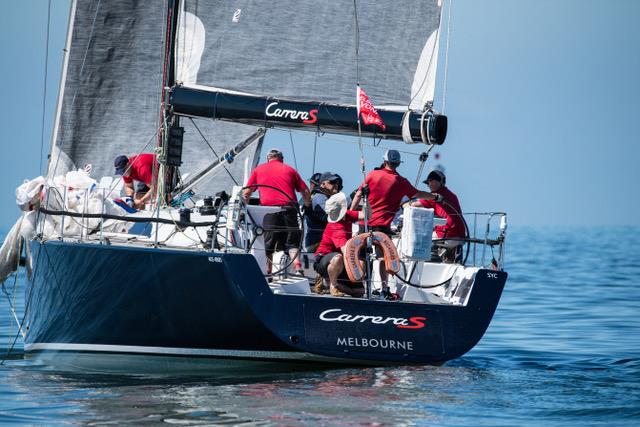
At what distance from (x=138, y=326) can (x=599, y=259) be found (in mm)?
32648

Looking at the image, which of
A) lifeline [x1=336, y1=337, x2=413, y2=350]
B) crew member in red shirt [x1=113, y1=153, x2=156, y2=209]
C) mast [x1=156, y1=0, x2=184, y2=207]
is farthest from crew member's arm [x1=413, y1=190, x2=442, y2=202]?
crew member in red shirt [x1=113, y1=153, x2=156, y2=209]

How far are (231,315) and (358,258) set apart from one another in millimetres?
1313

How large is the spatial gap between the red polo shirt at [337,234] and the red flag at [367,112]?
1034 millimetres

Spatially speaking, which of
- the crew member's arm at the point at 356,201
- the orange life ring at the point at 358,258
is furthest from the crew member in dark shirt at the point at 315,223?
the orange life ring at the point at 358,258

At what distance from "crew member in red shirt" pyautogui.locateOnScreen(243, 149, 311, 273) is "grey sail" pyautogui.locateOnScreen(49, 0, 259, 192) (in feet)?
7.94

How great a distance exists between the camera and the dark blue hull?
10.5m

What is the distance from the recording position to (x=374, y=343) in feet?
35.6

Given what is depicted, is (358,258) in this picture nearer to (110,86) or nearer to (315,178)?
(315,178)

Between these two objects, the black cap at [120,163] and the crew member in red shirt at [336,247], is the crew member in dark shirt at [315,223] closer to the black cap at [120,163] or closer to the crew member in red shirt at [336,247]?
the crew member in red shirt at [336,247]

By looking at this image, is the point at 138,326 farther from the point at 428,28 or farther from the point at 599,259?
the point at 599,259

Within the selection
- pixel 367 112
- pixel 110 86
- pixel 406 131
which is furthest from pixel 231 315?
pixel 110 86

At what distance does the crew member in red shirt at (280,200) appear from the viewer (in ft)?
37.9

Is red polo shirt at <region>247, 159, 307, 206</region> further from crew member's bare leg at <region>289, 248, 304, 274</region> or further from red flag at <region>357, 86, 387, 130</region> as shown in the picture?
red flag at <region>357, 86, 387, 130</region>

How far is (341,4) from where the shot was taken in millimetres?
12688
